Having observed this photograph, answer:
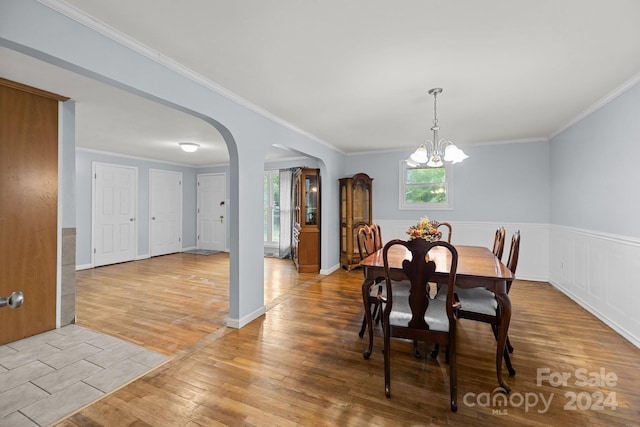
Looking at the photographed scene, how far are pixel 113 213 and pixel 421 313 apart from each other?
6503 mm

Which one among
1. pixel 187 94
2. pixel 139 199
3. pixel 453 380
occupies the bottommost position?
pixel 453 380

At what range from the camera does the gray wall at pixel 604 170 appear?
2.58 m

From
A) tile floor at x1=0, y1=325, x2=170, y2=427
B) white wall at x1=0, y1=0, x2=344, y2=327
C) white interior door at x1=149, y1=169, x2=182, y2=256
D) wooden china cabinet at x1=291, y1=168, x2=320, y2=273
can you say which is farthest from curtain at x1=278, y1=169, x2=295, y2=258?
tile floor at x1=0, y1=325, x2=170, y2=427

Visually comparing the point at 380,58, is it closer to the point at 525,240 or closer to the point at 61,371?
the point at 61,371

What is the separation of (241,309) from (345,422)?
1.61 m

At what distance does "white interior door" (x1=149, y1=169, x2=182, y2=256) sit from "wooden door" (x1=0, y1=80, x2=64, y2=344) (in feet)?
13.5

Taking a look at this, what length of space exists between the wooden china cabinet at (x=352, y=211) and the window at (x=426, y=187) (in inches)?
26.3

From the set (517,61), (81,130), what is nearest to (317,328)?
(517,61)

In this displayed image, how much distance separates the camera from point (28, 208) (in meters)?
2.65

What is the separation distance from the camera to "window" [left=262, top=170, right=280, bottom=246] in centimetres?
691

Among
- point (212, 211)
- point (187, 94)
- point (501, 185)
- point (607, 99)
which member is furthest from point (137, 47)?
point (212, 211)

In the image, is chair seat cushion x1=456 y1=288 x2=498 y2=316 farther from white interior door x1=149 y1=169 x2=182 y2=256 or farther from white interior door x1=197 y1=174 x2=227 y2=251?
white interior door x1=149 y1=169 x2=182 y2=256

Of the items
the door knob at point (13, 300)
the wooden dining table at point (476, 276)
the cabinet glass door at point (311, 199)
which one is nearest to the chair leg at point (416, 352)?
the wooden dining table at point (476, 276)

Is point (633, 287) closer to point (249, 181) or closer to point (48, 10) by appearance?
point (249, 181)
